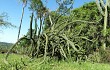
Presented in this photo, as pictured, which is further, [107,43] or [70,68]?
[107,43]

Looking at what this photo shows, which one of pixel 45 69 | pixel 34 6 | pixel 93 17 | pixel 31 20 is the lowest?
pixel 45 69

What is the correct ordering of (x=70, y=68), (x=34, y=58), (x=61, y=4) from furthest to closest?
(x=61, y=4), (x=34, y=58), (x=70, y=68)

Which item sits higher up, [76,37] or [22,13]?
[22,13]

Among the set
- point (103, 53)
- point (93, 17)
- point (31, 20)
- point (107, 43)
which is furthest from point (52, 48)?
point (93, 17)

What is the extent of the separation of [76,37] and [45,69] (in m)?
3.13

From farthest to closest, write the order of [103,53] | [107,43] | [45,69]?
[107,43] < [103,53] < [45,69]

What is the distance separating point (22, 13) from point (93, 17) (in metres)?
16.4

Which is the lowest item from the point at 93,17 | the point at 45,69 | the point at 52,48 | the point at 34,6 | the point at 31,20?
the point at 45,69

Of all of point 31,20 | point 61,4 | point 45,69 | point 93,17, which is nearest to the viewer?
point 45,69

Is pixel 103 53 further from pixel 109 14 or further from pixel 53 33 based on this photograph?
pixel 53 33

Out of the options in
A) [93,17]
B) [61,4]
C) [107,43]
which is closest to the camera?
[107,43]

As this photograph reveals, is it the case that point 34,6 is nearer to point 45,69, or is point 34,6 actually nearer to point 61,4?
point 61,4

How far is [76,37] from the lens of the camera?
916cm

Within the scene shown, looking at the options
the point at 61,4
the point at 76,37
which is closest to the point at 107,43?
the point at 61,4
